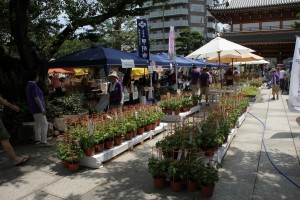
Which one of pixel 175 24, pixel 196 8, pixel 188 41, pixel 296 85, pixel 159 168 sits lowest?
pixel 159 168

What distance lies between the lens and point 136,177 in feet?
16.2

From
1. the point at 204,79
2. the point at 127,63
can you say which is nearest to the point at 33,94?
the point at 127,63

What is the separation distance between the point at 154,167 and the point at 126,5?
677 cm

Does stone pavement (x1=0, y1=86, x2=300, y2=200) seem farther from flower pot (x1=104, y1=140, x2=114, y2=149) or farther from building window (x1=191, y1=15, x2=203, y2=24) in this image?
building window (x1=191, y1=15, x2=203, y2=24)

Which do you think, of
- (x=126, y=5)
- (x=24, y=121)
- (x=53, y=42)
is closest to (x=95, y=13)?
(x=126, y=5)

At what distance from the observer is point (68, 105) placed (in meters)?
8.62

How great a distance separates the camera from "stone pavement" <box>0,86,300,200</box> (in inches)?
167

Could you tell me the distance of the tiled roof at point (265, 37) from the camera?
26.5 metres

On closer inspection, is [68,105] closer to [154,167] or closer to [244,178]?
[154,167]

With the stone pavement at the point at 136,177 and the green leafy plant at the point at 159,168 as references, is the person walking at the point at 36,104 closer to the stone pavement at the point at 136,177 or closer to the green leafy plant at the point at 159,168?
the stone pavement at the point at 136,177

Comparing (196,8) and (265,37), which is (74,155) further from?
(196,8)

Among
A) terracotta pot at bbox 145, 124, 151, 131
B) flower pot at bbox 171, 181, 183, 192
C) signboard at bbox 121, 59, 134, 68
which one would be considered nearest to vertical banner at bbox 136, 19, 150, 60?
signboard at bbox 121, 59, 134, 68

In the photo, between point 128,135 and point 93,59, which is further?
point 93,59

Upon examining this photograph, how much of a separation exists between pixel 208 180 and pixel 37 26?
9.06 meters
